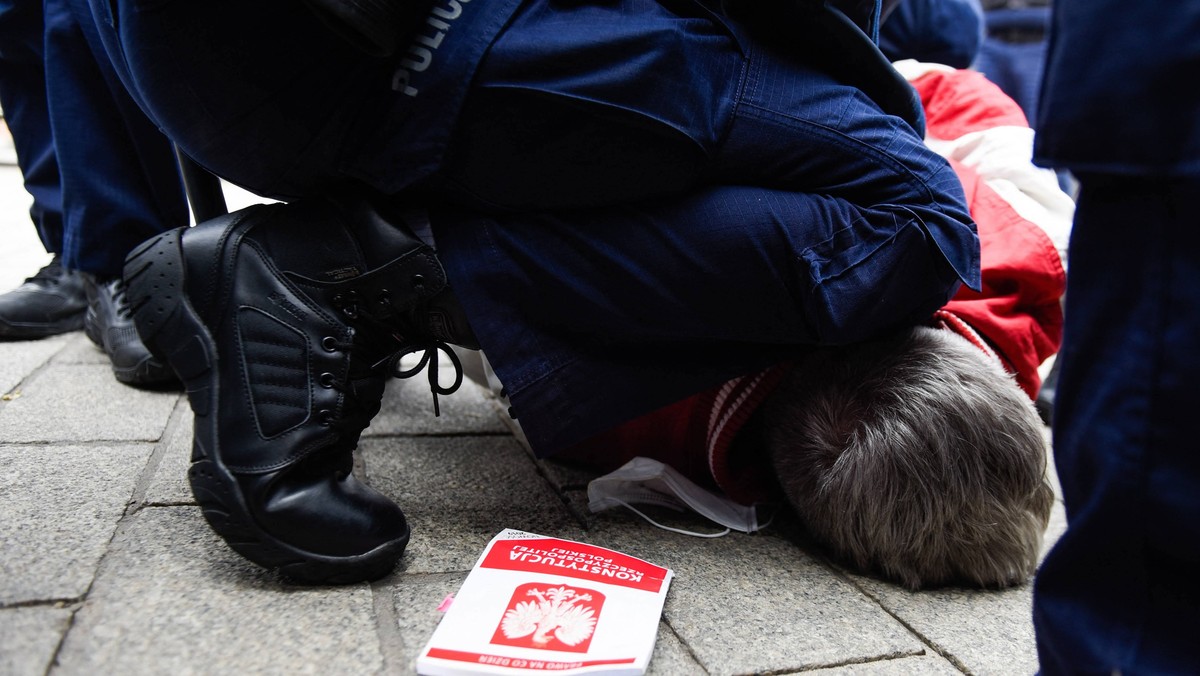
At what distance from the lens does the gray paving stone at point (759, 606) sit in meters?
0.71

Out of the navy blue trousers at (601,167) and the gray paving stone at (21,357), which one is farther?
the gray paving stone at (21,357)

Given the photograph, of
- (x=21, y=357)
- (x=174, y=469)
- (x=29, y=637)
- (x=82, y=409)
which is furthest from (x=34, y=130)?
(x=29, y=637)

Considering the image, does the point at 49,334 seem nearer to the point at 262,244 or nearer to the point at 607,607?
the point at 262,244

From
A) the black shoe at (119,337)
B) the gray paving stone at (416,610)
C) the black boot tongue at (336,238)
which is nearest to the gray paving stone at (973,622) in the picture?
the gray paving stone at (416,610)

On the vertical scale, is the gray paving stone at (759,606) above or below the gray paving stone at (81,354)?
above

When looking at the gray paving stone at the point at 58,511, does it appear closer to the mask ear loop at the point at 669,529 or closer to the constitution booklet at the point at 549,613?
the constitution booklet at the point at 549,613

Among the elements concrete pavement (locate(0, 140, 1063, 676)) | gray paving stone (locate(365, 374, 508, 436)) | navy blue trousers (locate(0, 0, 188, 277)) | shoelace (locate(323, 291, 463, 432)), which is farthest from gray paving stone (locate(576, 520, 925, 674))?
navy blue trousers (locate(0, 0, 188, 277))

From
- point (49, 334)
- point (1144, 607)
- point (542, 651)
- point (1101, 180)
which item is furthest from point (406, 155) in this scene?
point (49, 334)

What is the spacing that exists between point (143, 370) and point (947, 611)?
113 cm

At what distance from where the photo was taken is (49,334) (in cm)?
149

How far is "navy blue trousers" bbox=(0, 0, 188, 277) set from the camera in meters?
1.22

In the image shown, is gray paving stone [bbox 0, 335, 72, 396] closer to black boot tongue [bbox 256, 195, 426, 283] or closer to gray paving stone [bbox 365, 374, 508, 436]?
gray paving stone [bbox 365, 374, 508, 436]

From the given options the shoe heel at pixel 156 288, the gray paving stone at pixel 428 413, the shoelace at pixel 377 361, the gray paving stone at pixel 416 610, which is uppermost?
the shoe heel at pixel 156 288

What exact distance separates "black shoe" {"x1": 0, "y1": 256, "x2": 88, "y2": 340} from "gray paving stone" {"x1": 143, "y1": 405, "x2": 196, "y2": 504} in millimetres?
567
